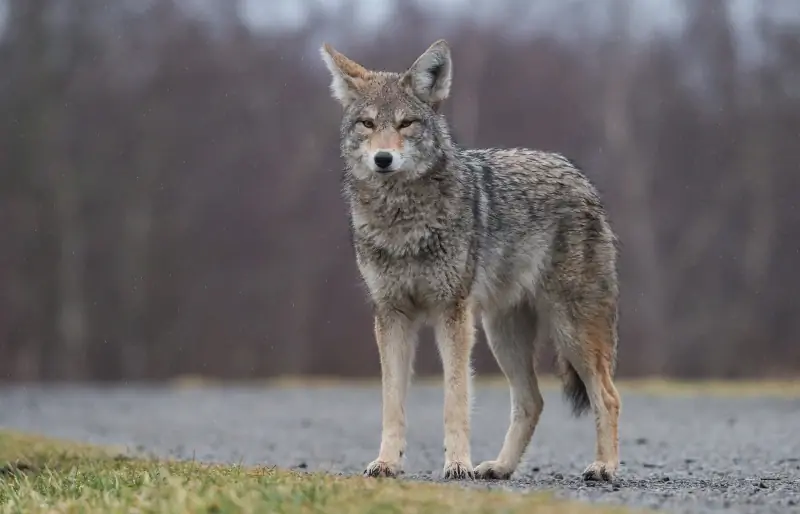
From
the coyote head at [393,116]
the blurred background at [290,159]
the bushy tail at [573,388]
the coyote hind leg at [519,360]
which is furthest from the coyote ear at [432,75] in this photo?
the blurred background at [290,159]

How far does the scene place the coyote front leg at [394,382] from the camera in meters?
7.08

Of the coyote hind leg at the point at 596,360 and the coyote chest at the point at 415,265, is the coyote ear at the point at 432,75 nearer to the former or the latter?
the coyote chest at the point at 415,265

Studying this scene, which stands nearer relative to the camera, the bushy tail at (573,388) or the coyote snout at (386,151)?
the coyote snout at (386,151)

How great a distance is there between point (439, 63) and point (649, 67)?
25.5 m

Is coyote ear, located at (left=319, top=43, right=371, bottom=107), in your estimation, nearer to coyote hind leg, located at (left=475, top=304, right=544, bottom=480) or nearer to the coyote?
the coyote

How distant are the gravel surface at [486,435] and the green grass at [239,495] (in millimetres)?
735

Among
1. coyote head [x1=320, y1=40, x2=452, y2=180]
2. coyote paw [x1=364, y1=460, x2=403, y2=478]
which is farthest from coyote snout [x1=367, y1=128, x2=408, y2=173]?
coyote paw [x1=364, y1=460, x2=403, y2=478]

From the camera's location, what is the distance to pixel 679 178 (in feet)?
105

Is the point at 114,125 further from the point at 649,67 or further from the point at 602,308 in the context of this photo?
the point at 602,308

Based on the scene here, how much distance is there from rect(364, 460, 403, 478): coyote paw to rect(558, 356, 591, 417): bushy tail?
5.41 ft

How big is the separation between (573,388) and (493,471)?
913 mm

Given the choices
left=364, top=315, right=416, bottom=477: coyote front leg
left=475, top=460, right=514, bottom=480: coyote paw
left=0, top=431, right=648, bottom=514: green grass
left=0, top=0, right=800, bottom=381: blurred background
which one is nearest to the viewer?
left=0, top=431, right=648, bottom=514: green grass

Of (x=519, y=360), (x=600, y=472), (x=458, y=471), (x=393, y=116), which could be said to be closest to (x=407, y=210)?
(x=393, y=116)

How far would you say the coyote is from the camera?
7270 millimetres
